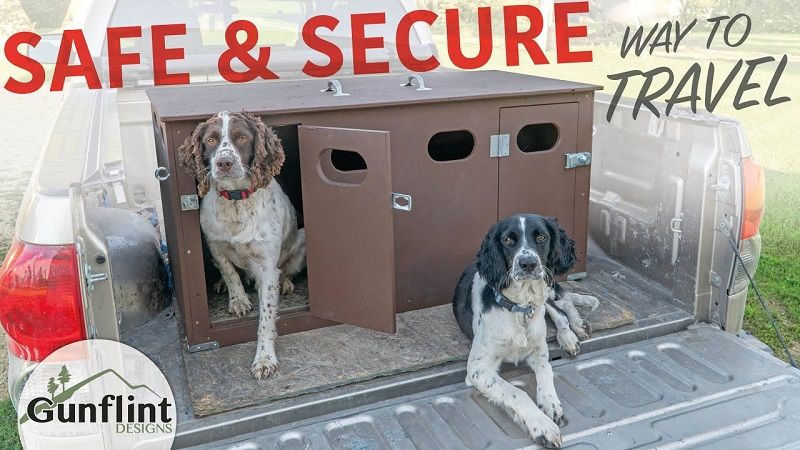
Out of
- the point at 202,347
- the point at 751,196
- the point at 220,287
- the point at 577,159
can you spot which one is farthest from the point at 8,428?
the point at 751,196

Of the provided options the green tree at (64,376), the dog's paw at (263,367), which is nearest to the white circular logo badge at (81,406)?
the green tree at (64,376)

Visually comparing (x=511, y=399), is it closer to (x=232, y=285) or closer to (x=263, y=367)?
(x=263, y=367)

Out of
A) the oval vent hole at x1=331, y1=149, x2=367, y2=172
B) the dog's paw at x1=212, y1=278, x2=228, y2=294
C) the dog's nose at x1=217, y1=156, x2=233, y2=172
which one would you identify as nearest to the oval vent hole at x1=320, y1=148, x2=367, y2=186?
the oval vent hole at x1=331, y1=149, x2=367, y2=172

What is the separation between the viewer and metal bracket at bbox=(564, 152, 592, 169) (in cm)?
362

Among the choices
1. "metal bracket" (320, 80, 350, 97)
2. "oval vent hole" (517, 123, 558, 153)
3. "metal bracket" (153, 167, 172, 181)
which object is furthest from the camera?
"oval vent hole" (517, 123, 558, 153)

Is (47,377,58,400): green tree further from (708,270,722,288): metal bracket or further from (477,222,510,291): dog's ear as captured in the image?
(708,270,722,288): metal bracket

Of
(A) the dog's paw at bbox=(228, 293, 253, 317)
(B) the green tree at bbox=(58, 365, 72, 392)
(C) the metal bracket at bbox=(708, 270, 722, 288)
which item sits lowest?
(A) the dog's paw at bbox=(228, 293, 253, 317)

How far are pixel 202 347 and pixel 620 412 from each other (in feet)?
5.82

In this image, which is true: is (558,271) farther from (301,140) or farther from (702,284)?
(301,140)

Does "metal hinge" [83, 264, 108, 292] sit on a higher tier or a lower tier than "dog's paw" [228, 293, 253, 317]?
higher

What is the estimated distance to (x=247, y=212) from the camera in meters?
3.31

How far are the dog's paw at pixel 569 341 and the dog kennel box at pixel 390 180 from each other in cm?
70

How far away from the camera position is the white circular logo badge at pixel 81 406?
227 centimetres

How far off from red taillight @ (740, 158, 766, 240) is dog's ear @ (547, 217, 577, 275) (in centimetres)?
78
